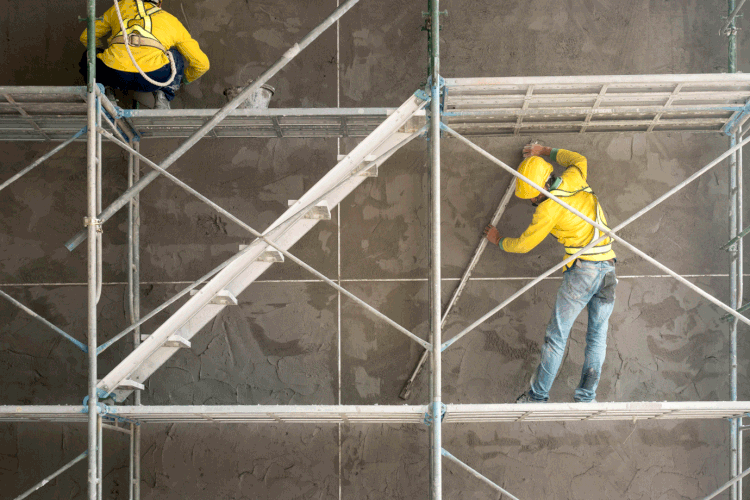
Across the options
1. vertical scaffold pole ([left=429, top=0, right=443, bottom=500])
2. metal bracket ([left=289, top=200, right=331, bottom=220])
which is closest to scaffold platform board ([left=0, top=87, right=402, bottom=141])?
vertical scaffold pole ([left=429, top=0, right=443, bottom=500])

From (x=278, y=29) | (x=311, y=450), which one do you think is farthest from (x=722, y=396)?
(x=278, y=29)

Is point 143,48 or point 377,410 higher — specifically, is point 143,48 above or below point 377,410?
above

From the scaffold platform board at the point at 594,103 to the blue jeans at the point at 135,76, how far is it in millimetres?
2733

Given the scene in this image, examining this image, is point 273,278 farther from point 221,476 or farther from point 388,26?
point 388,26

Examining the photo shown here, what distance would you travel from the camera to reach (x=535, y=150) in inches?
283

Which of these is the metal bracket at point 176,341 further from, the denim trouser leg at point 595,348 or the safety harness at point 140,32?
the denim trouser leg at point 595,348

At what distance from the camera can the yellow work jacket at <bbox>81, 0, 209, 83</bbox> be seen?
20.6 ft

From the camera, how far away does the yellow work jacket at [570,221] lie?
21.5 ft

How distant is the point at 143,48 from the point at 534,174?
3938 millimetres

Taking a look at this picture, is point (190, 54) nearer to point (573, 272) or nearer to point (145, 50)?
point (145, 50)

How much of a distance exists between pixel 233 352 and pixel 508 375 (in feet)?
10.0

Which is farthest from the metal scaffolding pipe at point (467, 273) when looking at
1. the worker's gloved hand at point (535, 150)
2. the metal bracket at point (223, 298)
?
the metal bracket at point (223, 298)

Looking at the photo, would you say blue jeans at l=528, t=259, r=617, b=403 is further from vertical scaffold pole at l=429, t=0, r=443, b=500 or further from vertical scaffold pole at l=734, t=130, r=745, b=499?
vertical scaffold pole at l=734, t=130, r=745, b=499

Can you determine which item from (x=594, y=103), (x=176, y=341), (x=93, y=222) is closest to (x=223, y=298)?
(x=176, y=341)
